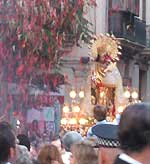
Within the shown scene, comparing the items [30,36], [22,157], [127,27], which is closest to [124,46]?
[127,27]

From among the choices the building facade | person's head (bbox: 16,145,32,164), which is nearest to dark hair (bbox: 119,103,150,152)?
person's head (bbox: 16,145,32,164)

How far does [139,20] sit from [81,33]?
7.58 meters

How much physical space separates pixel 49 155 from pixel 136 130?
11.5ft

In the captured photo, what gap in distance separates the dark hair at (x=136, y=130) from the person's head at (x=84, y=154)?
2.14 m

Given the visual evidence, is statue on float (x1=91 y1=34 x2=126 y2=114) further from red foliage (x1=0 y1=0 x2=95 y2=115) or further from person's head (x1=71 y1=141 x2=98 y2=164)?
person's head (x1=71 y1=141 x2=98 y2=164)

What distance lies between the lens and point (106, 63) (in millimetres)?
19422

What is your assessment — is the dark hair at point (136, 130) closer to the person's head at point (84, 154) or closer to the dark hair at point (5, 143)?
the dark hair at point (5, 143)

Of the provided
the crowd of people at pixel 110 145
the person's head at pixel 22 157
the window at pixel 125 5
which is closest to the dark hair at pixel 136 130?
the crowd of people at pixel 110 145

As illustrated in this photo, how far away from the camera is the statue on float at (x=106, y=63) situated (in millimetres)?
19188

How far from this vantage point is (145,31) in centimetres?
2536

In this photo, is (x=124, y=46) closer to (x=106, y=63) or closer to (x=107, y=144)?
(x=106, y=63)

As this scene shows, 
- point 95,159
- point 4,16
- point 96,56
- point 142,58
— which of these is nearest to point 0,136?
point 95,159

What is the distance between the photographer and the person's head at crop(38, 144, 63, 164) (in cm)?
605

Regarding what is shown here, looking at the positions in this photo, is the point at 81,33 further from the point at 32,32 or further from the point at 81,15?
the point at 32,32
